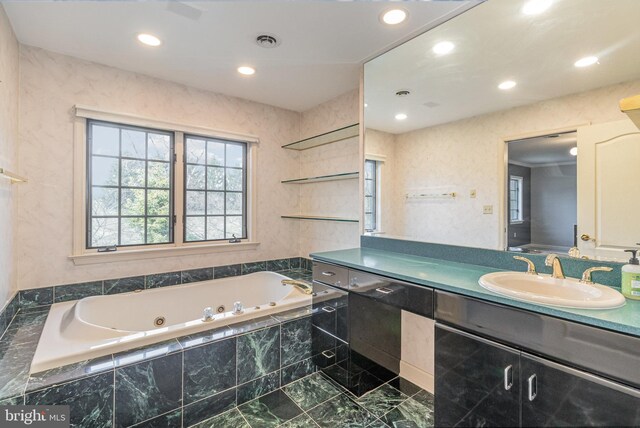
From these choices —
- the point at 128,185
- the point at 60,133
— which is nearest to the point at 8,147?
the point at 60,133

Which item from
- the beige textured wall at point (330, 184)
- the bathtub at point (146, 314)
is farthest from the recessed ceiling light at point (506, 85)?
the bathtub at point (146, 314)

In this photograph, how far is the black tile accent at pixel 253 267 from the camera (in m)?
3.11

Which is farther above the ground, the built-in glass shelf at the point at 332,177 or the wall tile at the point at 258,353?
the built-in glass shelf at the point at 332,177

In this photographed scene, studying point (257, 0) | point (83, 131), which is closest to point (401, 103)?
point (257, 0)

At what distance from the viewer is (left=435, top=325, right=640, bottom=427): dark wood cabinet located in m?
0.94

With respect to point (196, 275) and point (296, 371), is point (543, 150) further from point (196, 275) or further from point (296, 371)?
point (196, 275)

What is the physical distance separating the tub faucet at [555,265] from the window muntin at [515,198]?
26 centimetres

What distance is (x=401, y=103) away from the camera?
216 cm

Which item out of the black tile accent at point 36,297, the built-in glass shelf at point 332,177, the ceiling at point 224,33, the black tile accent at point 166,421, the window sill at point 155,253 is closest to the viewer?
the black tile accent at point 166,421

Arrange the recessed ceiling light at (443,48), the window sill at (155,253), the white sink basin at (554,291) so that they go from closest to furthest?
the white sink basin at (554,291), the recessed ceiling light at (443,48), the window sill at (155,253)

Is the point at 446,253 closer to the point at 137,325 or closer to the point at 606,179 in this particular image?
the point at 606,179

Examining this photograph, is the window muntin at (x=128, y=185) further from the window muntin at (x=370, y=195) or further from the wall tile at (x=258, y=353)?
the window muntin at (x=370, y=195)

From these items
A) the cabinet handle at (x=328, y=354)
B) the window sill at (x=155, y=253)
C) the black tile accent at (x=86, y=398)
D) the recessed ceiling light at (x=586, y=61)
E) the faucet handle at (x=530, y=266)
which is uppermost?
the recessed ceiling light at (x=586, y=61)

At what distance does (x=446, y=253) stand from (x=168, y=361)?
1.76m
